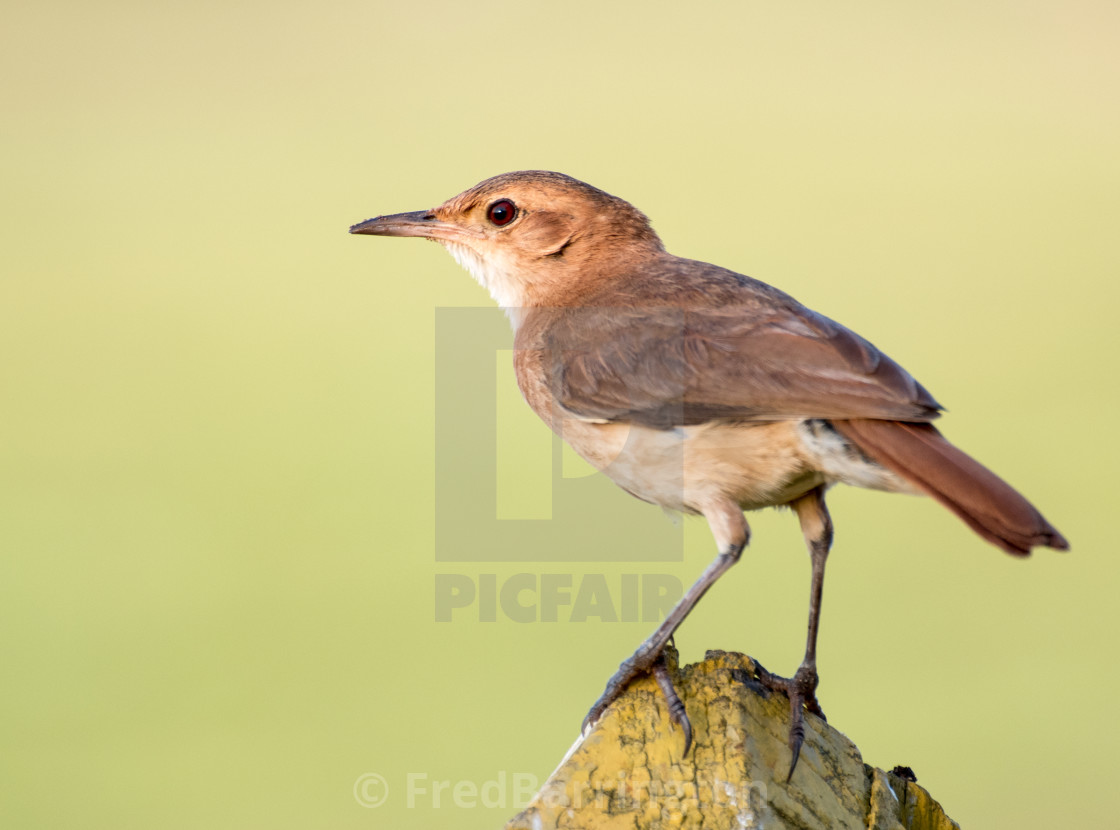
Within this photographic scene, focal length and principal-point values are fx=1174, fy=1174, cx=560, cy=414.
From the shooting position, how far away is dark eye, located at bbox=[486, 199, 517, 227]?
586 cm

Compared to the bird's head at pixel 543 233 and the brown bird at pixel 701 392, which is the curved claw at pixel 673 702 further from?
the bird's head at pixel 543 233

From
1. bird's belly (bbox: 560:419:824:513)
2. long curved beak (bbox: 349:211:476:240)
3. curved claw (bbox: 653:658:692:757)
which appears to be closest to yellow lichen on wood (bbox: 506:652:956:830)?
curved claw (bbox: 653:658:692:757)

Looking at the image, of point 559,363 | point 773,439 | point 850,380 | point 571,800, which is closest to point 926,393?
point 850,380

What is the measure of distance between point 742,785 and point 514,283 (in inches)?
117

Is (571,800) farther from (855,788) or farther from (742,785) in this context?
(855,788)

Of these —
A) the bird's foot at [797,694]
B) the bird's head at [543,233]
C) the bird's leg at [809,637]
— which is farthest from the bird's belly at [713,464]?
the bird's head at [543,233]

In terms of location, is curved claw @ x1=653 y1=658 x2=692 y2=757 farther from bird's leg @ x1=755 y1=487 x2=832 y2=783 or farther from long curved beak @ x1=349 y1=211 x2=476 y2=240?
long curved beak @ x1=349 y1=211 x2=476 y2=240

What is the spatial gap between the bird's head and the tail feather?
72.0 inches

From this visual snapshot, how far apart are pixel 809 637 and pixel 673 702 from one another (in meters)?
1.06

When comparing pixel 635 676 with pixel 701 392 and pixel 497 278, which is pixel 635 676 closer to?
pixel 701 392

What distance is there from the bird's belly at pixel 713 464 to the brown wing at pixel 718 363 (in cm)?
6

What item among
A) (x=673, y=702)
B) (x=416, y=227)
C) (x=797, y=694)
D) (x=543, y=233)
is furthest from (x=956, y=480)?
(x=416, y=227)

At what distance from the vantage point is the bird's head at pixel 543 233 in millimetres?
5805

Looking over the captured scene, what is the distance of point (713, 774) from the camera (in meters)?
3.71
